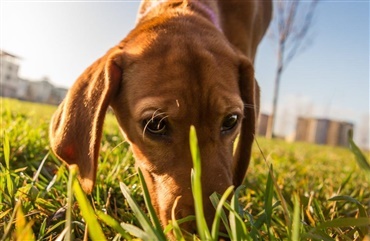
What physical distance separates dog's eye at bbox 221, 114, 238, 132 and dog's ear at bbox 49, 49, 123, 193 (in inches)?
25.4

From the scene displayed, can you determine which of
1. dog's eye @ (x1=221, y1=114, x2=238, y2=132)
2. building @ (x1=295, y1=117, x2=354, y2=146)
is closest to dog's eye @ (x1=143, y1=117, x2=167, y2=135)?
dog's eye @ (x1=221, y1=114, x2=238, y2=132)

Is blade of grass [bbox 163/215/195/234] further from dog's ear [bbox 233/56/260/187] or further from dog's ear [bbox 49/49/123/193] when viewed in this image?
dog's ear [bbox 233/56/260/187]

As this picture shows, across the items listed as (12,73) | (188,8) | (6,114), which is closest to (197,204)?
(188,8)

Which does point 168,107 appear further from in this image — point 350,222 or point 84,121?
point 350,222

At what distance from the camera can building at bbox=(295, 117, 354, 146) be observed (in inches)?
1730

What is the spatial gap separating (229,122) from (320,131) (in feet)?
147

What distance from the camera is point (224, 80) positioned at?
2467mm

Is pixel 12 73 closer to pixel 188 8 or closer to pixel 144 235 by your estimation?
pixel 188 8

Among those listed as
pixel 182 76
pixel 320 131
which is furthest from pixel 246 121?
pixel 320 131

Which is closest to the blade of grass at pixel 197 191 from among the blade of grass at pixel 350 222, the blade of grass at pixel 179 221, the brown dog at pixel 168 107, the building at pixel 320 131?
the blade of grass at pixel 179 221

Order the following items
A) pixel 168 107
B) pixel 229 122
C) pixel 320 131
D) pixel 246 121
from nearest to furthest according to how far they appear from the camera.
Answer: pixel 168 107, pixel 229 122, pixel 246 121, pixel 320 131

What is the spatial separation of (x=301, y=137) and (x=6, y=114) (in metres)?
41.7

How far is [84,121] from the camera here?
2201 millimetres

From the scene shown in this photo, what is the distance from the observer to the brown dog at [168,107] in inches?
82.1
